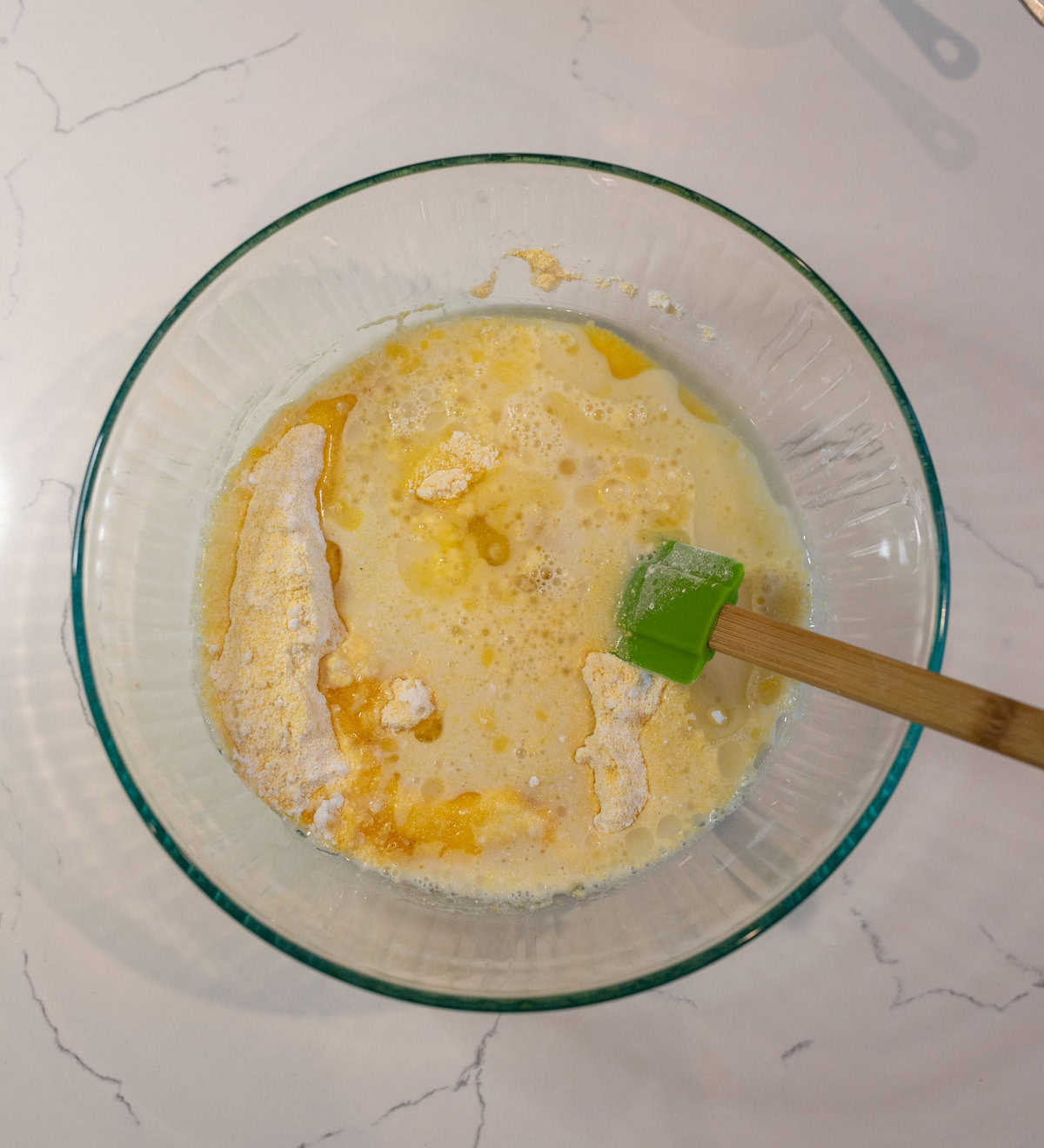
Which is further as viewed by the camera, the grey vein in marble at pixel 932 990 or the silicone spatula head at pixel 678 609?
the grey vein in marble at pixel 932 990

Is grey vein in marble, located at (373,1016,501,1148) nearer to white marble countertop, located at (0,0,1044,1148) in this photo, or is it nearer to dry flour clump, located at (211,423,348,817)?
white marble countertop, located at (0,0,1044,1148)

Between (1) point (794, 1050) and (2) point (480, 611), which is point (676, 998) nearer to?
(1) point (794, 1050)

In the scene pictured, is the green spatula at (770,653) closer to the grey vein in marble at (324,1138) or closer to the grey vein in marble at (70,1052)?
the grey vein in marble at (324,1138)

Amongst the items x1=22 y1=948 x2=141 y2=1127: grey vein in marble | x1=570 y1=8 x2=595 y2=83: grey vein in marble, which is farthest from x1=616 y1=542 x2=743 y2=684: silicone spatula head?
x1=22 y1=948 x2=141 y2=1127: grey vein in marble

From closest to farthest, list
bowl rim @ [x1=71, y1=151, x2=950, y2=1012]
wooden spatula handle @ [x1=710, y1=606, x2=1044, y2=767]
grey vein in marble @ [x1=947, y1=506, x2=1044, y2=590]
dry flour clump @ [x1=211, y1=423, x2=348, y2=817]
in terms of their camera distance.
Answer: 1. wooden spatula handle @ [x1=710, y1=606, x2=1044, y2=767]
2. bowl rim @ [x1=71, y1=151, x2=950, y2=1012]
3. dry flour clump @ [x1=211, y1=423, x2=348, y2=817]
4. grey vein in marble @ [x1=947, y1=506, x2=1044, y2=590]

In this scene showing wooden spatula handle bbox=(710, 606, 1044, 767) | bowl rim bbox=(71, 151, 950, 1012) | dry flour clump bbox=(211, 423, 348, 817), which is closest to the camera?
wooden spatula handle bbox=(710, 606, 1044, 767)

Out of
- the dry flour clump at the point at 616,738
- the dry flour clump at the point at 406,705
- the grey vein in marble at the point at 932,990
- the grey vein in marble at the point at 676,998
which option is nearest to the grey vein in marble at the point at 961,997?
the grey vein in marble at the point at 932,990

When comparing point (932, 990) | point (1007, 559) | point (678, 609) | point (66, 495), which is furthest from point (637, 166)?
point (932, 990)
